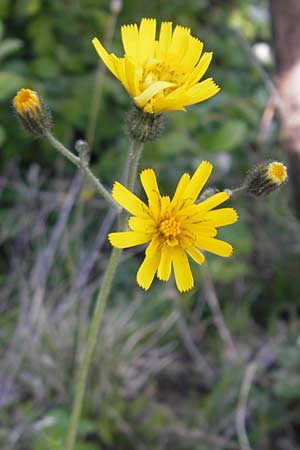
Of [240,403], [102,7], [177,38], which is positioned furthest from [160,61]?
[102,7]

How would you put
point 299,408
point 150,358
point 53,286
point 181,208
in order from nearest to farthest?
1. point 181,208
2. point 299,408
3. point 150,358
4. point 53,286

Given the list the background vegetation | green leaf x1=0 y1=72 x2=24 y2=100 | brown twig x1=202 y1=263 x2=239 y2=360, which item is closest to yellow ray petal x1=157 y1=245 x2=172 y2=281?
the background vegetation

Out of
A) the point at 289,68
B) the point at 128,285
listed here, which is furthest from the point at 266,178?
the point at 289,68

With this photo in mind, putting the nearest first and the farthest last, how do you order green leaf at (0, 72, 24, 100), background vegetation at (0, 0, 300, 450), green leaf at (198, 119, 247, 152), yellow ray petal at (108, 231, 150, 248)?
yellow ray petal at (108, 231, 150, 248)
background vegetation at (0, 0, 300, 450)
green leaf at (0, 72, 24, 100)
green leaf at (198, 119, 247, 152)

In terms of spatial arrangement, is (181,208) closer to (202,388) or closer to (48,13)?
(202,388)

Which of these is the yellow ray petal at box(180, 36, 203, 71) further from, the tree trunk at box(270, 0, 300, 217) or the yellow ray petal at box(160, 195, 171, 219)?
the tree trunk at box(270, 0, 300, 217)

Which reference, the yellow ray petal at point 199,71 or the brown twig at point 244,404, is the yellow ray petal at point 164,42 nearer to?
the yellow ray petal at point 199,71
